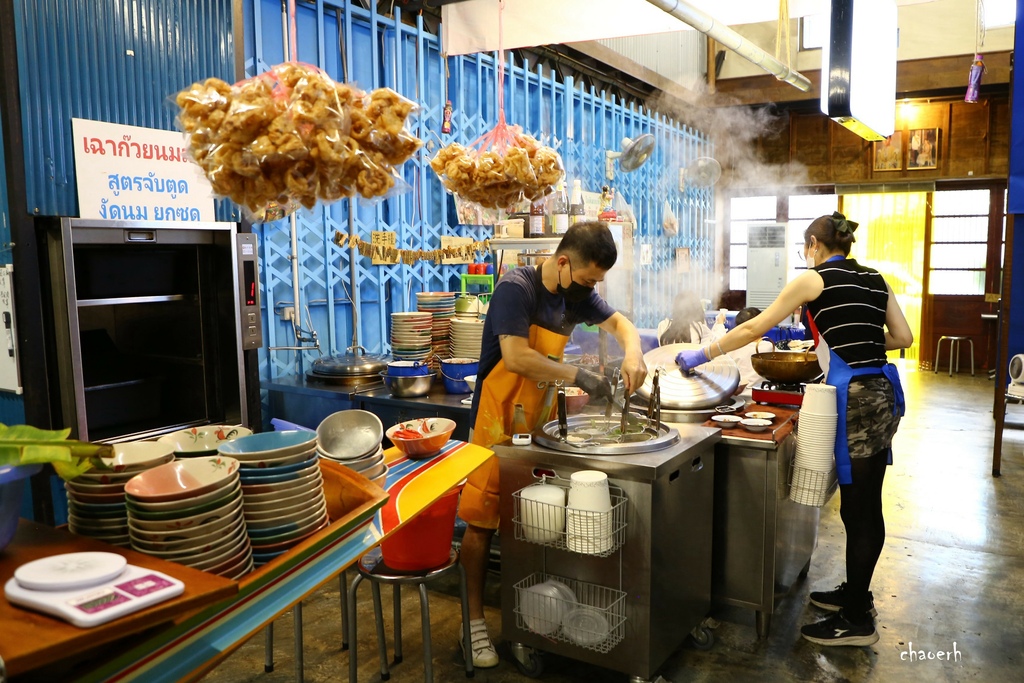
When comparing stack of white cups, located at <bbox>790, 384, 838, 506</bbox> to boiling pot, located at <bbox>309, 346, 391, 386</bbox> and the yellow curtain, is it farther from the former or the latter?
the yellow curtain

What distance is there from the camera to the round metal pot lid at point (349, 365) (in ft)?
14.6

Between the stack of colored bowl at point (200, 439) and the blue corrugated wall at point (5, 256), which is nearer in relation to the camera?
the stack of colored bowl at point (200, 439)

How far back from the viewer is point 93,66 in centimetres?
317

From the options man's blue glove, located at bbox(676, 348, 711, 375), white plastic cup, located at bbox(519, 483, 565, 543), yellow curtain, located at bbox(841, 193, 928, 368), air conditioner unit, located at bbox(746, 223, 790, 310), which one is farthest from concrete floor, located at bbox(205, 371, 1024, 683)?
yellow curtain, located at bbox(841, 193, 928, 368)

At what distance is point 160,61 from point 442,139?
102 inches

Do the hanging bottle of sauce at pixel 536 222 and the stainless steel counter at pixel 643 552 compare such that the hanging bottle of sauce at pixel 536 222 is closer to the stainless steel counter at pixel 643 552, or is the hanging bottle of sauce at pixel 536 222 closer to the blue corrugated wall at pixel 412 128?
the blue corrugated wall at pixel 412 128

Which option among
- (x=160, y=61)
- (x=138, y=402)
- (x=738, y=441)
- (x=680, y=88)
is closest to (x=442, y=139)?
(x=160, y=61)

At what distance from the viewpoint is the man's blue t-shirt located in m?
2.92

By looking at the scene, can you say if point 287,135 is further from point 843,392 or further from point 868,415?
point 868,415

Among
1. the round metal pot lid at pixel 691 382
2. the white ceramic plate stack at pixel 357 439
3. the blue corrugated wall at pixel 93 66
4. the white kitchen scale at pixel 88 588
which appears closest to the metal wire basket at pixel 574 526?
the white ceramic plate stack at pixel 357 439

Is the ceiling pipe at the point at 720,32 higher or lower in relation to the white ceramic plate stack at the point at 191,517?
higher

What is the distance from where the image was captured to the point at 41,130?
3.04 m

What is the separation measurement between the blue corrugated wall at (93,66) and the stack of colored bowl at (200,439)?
1881 mm

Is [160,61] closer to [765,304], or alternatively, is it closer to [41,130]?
[41,130]
